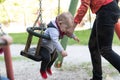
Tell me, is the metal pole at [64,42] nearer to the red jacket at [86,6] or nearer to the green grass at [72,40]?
the red jacket at [86,6]

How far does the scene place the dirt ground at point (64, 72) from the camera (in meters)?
5.09

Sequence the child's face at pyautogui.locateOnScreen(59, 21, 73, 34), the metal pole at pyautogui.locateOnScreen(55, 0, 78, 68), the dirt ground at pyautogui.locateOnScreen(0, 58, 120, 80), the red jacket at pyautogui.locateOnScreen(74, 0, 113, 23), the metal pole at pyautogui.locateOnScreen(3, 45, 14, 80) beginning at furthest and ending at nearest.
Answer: the metal pole at pyautogui.locateOnScreen(55, 0, 78, 68), the dirt ground at pyautogui.locateOnScreen(0, 58, 120, 80), the child's face at pyautogui.locateOnScreen(59, 21, 73, 34), the red jacket at pyautogui.locateOnScreen(74, 0, 113, 23), the metal pole at pyautogui.locateOnScreen(3, 45, 14, 80)

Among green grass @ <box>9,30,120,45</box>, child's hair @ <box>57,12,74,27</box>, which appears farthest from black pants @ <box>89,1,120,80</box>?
green grass @ <box>9,30,120,45</box>

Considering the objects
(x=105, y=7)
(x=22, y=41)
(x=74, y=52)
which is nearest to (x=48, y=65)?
(x=105, y=7)

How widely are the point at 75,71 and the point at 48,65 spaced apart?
92 cm

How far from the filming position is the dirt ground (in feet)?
16.7

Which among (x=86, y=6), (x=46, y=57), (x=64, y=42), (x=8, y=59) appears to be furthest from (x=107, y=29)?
(x=8, y=59)

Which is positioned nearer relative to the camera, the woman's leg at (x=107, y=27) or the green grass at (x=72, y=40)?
the woman's leg at (x=107, y=27)

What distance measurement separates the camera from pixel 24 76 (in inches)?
204

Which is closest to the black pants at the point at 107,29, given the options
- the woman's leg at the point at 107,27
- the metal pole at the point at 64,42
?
the woman's leg at the point at 107,27

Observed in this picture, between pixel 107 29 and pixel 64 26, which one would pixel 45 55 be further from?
pixel 107 29

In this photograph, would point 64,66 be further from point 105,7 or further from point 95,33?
point 105,7

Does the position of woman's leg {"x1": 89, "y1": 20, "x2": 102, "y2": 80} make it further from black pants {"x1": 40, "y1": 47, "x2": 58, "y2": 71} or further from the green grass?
the green grass

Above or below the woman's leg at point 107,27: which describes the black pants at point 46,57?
below
